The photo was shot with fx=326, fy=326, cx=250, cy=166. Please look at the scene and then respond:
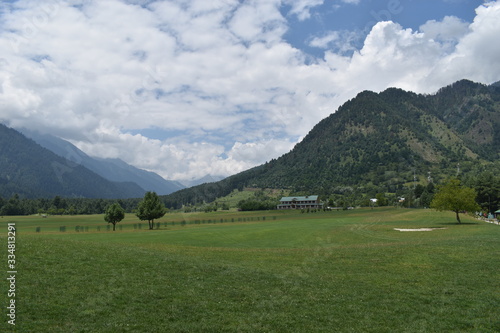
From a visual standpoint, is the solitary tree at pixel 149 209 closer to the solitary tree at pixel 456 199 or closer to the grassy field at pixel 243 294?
the grassy field at pixel 243 294

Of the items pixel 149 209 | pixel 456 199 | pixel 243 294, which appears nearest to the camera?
pixel 243 294

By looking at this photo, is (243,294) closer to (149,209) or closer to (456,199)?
(456,199)

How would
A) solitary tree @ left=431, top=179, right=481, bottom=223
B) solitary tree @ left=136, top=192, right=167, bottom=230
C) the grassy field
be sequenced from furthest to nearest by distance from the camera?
solitary tree @ left=136, top=192, right=167, bottom=230, solitary tree @ left=431, top=179, right=481, bottom=223, the grassy field

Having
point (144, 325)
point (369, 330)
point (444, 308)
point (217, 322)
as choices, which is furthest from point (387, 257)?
point (144, 325)

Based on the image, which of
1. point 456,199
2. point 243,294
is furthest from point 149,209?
point 243,294

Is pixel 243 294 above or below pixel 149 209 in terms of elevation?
below

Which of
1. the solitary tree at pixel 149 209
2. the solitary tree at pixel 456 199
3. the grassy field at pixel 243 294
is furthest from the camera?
the solitary tree at pixel 149 209

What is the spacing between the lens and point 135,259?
26.1 metres

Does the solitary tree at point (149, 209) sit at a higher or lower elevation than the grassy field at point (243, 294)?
higher

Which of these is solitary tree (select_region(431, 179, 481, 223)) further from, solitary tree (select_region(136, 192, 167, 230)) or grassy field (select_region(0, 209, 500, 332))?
solitary tree (select_region(136, 192, 167, 230))

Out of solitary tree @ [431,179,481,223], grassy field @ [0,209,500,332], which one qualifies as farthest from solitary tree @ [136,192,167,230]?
solitary tree @ [431,179,481,223]

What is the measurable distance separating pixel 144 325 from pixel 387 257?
25.4m

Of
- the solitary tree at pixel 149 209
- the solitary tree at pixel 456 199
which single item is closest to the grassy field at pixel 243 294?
the solitary tree at pixel 456 199

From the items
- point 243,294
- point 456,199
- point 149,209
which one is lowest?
point 243,294
